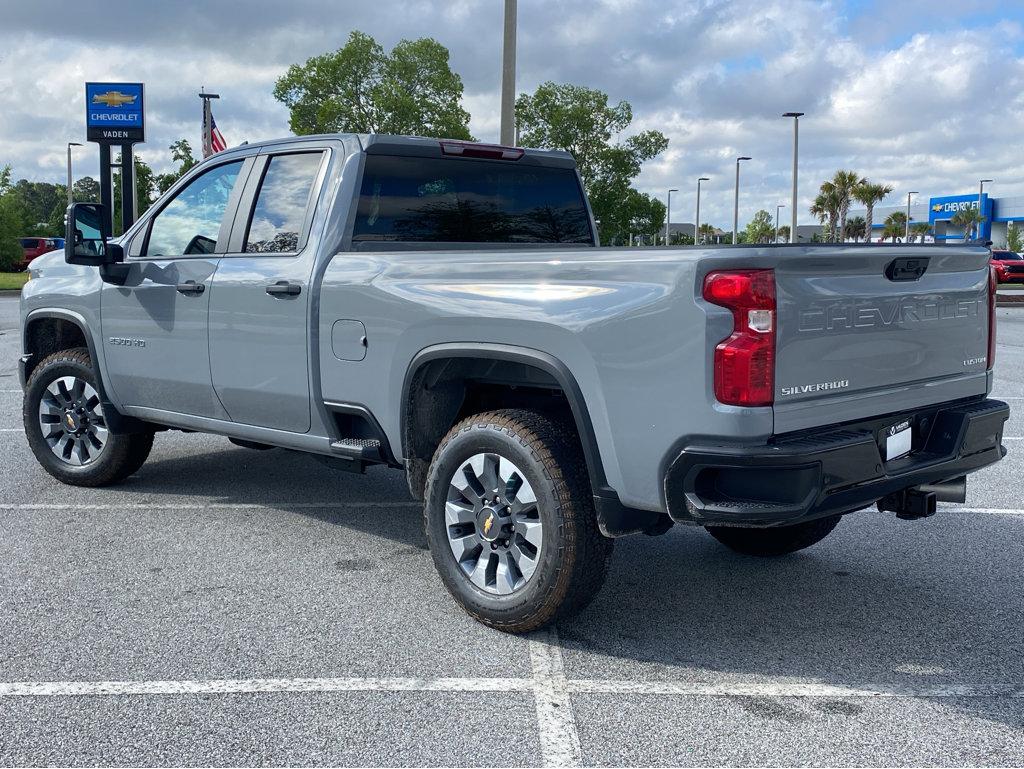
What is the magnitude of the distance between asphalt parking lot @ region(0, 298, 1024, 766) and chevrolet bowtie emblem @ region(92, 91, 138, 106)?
3303 centimetres

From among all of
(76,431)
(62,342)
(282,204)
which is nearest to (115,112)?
(62,342)

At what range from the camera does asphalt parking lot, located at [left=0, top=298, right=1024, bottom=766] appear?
130 inches

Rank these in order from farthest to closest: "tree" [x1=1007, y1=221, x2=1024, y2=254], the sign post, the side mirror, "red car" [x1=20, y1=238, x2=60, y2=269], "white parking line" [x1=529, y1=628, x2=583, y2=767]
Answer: "tree" [x1=1007, y1=221, x2=1024, y2=254]
"red car" [x1=20, y1=238, x2=60, y2=269]
the sign post
the side mirror
"white parking line" [x1=529, y1=628, x2=583, y2=767]

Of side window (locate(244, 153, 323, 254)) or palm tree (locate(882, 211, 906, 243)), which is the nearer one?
side window (locate(244, 153, 323, 254))

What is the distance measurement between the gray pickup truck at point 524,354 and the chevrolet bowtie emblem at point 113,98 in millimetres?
32513

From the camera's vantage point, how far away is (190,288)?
5594mm

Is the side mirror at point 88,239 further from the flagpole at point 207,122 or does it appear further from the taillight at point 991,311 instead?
→ the flagpole at point 207,122

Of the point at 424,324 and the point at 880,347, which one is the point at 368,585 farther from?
the point at 880,347

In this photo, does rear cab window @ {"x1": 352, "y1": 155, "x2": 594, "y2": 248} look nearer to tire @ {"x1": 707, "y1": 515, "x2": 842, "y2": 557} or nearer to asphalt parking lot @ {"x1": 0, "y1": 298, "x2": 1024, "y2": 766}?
asphalt parking lot @ {"x1": 0, "y1": 298, "x2": 1024, "y2": 766}

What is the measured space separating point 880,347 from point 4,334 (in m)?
17.8

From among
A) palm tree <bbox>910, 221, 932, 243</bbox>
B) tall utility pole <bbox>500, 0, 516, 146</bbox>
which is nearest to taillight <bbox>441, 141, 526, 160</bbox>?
tall utility pole <bbox>500, 0, 516, 146</bbox>

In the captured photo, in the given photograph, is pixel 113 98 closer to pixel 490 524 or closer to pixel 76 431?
pixel 76 431

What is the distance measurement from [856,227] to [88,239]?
299 feet

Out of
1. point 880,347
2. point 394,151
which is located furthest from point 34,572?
point 880,347
